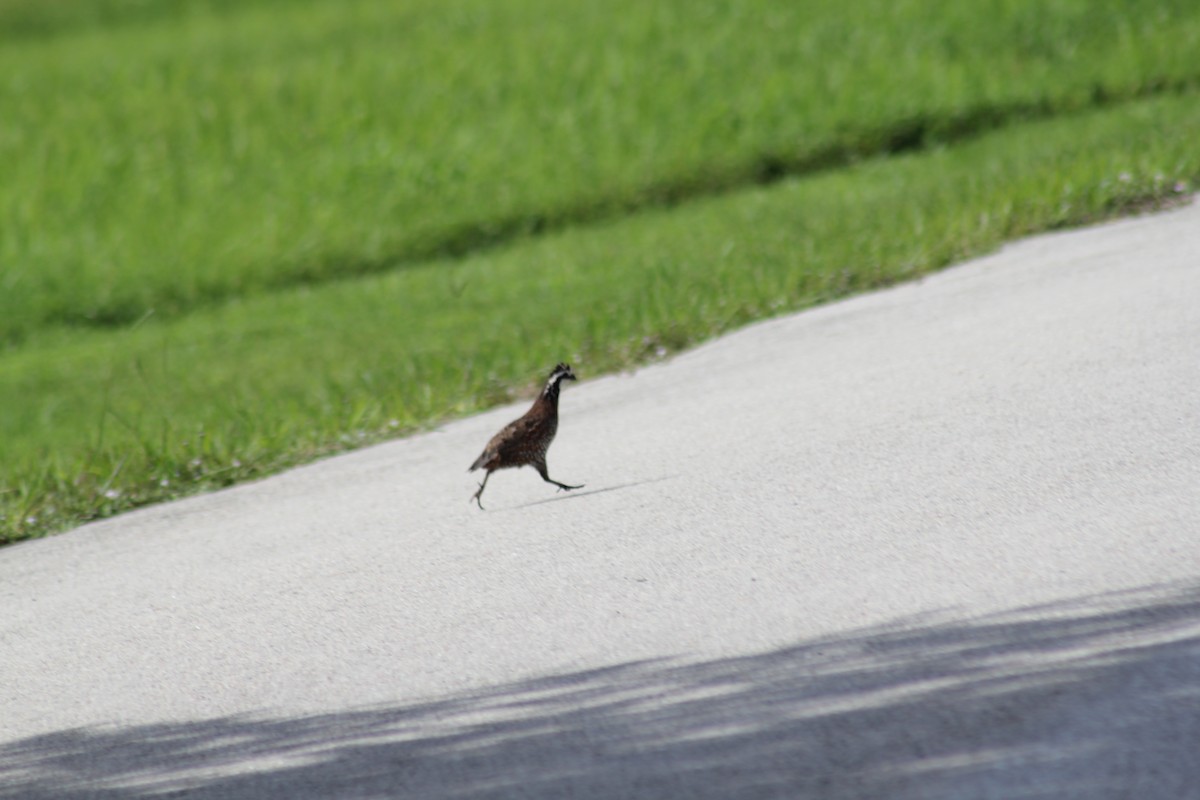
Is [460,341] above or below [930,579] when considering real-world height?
below

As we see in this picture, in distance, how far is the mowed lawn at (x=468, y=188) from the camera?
36.5 feet

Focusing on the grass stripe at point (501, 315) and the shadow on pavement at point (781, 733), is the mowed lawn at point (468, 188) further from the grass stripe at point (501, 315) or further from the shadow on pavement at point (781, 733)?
the shadow on pavement at point (781, 733)

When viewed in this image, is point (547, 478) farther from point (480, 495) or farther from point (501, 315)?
point (501, 315)

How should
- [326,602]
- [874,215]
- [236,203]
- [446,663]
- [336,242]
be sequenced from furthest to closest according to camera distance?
1. [236,203]
2. [336,242]
3. [874,215]
4. [326,602]
5. [446,663]

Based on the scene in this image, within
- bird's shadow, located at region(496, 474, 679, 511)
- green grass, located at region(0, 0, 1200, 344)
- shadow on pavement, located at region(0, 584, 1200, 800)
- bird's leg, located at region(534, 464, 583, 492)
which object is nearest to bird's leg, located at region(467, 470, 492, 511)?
bird's shadow, located at region(496, 474, 679, 511)

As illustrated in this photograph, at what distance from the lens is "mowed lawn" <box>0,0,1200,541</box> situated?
1112 centimetres

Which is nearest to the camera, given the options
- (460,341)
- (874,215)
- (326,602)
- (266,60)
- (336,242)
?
(326,602)

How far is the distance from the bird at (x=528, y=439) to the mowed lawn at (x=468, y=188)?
2.47 meters

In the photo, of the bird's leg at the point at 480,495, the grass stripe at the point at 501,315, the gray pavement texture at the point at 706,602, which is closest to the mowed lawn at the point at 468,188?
the grass stripe at the point at 501,315

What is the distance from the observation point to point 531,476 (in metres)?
8.19

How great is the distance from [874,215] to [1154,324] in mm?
5136

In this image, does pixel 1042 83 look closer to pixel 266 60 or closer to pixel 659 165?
pixel 659 165

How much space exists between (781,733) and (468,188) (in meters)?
15.0

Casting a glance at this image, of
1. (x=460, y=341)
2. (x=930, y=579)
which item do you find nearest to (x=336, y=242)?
(x=460, y=341)
